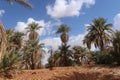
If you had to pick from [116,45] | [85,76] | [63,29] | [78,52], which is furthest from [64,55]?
[85,76]

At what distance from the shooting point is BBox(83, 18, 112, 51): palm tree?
41875 mm

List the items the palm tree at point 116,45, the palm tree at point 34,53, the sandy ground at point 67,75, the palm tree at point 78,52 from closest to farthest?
the sandy ground at point 67,75 < the palm tree at point 116,45 < the palm tree at point 34,53 < the palm tree at point 78,52

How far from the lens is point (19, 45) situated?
4253cm

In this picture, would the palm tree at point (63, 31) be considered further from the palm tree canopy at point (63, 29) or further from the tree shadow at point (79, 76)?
the tree shadow at point (79, 76)

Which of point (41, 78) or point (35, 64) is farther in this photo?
point (35, 64)

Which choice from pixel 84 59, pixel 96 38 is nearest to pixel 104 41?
pixel 96 38

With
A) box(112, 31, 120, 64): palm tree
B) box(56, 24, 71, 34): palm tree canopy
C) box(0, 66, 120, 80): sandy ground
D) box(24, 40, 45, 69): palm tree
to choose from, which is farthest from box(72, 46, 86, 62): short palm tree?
box(0, 66, 120, 80): sandy ground

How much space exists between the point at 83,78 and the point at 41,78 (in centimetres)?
314

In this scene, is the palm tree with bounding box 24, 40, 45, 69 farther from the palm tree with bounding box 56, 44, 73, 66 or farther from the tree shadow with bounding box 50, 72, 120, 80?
the tree shadow with bounding box 50, 72, 120, 80

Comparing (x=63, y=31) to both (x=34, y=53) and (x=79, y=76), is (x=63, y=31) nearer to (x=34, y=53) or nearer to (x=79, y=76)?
(x=34, y=53)

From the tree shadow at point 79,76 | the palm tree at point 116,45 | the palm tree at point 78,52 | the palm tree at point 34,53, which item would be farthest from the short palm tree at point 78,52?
the tree shadow at point 79,76

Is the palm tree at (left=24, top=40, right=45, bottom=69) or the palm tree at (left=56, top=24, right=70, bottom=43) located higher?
the palm tree at (left=56, top=24, right=70, bottom=43)

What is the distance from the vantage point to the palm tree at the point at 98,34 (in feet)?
137

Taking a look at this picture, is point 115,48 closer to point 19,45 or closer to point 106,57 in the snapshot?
point 106,57
